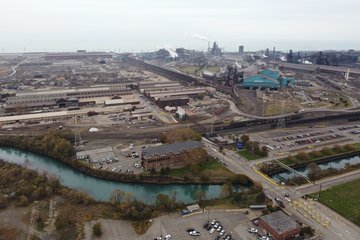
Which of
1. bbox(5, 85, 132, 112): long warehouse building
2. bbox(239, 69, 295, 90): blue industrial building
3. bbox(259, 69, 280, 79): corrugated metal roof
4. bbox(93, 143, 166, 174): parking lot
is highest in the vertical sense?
bbox(259, 69, 280, 79): corrugated metal roof

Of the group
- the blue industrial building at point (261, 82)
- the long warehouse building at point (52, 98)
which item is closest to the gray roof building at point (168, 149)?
the long warehouse building at point (52, 98)

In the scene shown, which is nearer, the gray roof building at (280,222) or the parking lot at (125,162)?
the gray roof building at (280,222)

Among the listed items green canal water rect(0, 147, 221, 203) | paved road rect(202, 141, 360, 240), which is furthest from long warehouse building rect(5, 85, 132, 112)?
paved road rect(202, 141, 360, 240)

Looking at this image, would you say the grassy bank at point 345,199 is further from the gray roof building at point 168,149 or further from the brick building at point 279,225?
the gray roof building at point 168,149

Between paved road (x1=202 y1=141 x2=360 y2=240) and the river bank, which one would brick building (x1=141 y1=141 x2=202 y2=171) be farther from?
paved road (x1=202 y1=141 x2=360 y2=240)

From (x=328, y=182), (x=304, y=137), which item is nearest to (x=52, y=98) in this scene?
(x=304, y=137)

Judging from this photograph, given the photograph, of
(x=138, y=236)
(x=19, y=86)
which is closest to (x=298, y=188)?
(x=138, y=236)

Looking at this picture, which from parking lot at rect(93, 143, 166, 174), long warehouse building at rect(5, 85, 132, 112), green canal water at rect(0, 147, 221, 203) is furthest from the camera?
long warehouse building at rect(5, 85, 132, 112)

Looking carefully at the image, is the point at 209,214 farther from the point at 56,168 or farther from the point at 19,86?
the point at 19,86
